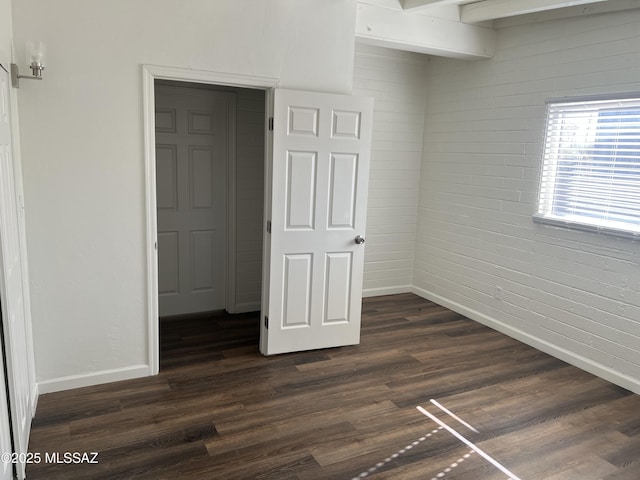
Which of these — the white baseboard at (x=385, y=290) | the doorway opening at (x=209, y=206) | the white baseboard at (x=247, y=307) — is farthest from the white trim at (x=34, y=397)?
the white baseboard at (x=385, y=290)

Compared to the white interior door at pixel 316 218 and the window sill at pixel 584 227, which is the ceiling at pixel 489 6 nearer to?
the white interior door at pixel 316 218

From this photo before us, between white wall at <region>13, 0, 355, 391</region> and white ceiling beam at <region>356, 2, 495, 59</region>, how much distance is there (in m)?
0.79

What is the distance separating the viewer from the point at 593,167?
3.69 m

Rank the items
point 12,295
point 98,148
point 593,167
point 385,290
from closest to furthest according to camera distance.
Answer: point 12,295, point 98,148, point 593,167, point 385,290

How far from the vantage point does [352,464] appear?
8.24 ft

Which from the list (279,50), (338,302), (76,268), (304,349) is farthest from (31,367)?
(279,50)

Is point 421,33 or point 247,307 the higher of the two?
point 421,33

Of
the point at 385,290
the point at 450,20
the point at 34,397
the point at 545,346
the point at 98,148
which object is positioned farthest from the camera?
the point at 385,290

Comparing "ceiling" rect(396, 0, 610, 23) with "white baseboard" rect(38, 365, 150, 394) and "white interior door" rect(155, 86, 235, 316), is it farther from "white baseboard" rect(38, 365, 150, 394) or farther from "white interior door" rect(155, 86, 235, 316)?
"white baseboard" rect(38, 365, 150, 394)

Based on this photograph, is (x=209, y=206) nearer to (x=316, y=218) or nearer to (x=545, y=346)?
(x=316, y=218)

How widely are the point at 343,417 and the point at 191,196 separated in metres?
2.60

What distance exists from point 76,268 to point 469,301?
11.9ft

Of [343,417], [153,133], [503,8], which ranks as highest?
[503,8]

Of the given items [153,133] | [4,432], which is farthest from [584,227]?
[4,432]
